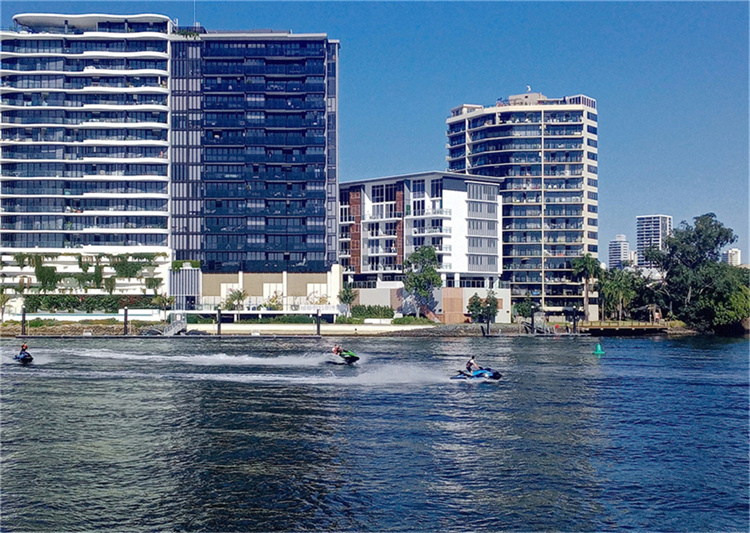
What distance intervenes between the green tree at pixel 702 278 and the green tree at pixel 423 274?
44988 mm

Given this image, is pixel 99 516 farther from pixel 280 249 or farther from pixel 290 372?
pixel 280 249

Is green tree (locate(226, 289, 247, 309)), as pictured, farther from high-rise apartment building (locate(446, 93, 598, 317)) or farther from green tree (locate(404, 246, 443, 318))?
high-rise apartment building (locate(446, 93, 598, 317))

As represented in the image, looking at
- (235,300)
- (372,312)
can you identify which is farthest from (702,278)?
(235,300)

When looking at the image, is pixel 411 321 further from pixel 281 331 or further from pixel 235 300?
pixel 235 300

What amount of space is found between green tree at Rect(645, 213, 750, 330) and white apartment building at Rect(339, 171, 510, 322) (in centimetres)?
3347

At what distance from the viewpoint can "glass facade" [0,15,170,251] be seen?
150 m

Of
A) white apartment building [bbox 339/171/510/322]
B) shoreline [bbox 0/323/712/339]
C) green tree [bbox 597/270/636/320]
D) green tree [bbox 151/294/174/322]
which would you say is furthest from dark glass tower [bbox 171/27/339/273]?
green tree [bbox 597/270/636/320]

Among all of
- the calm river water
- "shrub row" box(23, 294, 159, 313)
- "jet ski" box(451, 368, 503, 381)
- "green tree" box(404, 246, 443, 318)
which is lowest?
the calm river water

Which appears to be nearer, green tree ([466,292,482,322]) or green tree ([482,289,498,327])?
green tree ([482,289,498,327])

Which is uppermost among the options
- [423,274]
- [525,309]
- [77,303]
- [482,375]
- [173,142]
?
[173,142]

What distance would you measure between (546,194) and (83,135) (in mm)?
100739

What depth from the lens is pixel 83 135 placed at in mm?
153000

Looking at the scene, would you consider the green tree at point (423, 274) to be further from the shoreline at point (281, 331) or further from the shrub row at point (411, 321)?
the shoreline at point (281, 331)

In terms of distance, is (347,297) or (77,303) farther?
(347,297)
